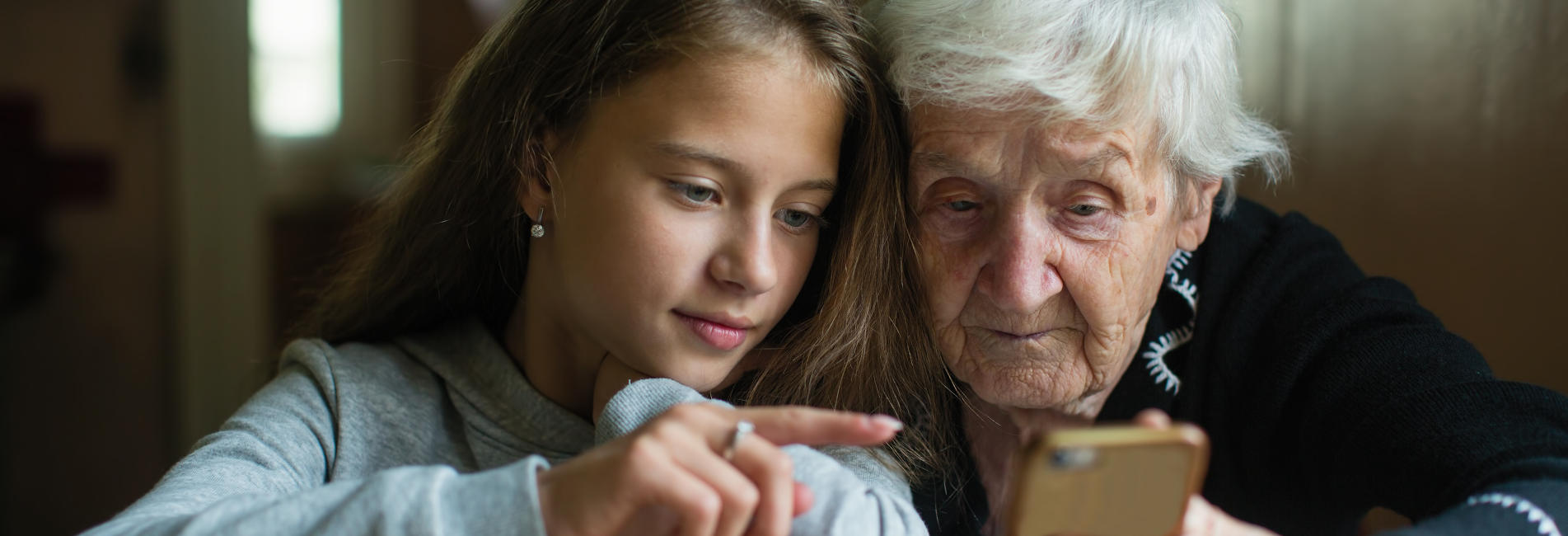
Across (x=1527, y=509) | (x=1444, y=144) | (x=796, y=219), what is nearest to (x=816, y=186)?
(x=796, y=219)

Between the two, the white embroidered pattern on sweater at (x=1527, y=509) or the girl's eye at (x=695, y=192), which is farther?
the girl's eye at (x=695, y=192)

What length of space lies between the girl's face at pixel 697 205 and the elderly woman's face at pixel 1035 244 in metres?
0.13

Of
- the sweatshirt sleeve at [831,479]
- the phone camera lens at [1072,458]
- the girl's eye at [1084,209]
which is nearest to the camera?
the phone camera lens at [1072,458]

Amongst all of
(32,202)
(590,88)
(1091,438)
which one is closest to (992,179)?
(590,88)

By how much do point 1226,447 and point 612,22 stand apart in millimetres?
808

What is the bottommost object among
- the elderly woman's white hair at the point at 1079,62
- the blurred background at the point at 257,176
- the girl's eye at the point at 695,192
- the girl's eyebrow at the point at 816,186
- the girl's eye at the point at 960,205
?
the blurred background at the point at 257,176

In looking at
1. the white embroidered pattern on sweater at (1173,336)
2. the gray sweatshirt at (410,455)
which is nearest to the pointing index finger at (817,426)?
the gray sweatshirt at (410,455)

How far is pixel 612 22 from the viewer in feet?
3.78

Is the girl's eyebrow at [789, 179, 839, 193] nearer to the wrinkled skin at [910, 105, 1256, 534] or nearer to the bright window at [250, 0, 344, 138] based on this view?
the wrinkled skin at [910, 105, 1256, 534]

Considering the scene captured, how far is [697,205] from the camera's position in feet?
3.52

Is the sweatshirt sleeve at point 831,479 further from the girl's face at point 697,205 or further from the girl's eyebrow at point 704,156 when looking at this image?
the girl's eyebrow at point 704,156

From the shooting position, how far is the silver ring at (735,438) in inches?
30.3

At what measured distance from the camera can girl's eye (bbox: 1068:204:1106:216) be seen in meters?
1.15

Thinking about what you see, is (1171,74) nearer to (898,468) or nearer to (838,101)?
(838,101)
